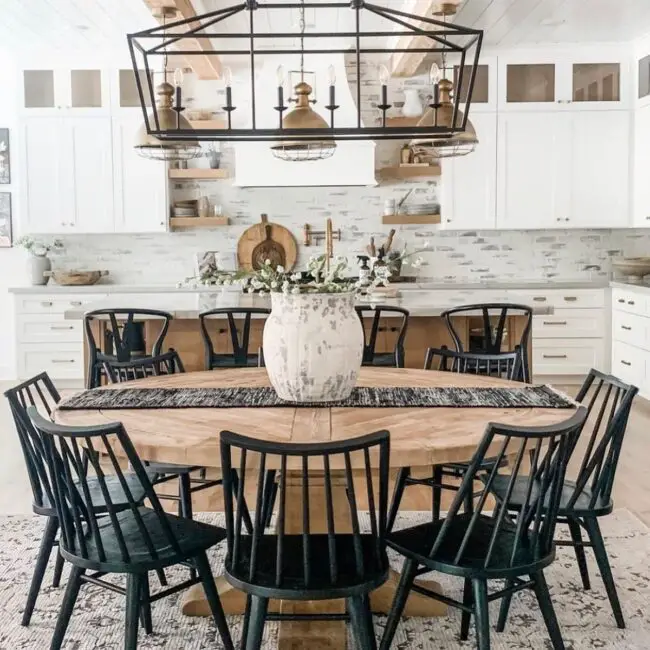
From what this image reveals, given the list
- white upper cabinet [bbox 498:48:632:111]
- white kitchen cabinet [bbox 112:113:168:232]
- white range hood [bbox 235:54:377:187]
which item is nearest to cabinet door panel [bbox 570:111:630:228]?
white upper cabinet [bbox 498:48:632:111]

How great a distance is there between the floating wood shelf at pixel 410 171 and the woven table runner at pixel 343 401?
14.7 ft

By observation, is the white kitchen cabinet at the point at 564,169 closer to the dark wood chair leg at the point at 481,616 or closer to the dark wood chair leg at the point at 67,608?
the dark wood chair leg at the point at 481,616

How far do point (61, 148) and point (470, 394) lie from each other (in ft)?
17.7

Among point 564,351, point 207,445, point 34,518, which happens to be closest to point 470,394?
point 207,445

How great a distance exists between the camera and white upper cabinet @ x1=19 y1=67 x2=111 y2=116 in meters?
7.22

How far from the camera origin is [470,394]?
2975 millimetres

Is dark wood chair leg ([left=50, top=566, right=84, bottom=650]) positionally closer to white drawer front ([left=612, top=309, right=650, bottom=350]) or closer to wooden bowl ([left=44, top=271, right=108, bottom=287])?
white drawer front ([left=612, top=309, right=650, bottom=350])

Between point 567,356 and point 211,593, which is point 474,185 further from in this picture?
point 211,593

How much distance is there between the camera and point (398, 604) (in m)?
2.38

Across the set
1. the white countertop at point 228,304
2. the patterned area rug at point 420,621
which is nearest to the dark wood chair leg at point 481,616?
the patterned area rug at point 420,621

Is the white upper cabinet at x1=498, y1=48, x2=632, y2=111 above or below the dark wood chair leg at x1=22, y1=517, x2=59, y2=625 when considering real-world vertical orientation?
above

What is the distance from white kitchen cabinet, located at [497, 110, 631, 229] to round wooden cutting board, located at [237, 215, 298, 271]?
1.80 metres

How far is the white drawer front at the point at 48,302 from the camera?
718 cm

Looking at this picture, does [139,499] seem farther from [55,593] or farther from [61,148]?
[61,148]
